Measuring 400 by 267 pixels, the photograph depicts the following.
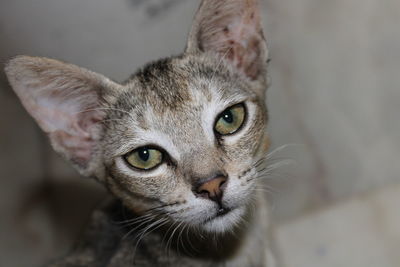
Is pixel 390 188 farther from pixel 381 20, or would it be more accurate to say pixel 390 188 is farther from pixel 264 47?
pixel 264 47

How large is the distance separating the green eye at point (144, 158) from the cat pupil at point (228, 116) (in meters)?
0.33

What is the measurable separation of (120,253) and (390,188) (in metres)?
2.01

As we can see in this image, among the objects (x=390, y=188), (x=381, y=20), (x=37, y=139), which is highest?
(x=381, y=20)

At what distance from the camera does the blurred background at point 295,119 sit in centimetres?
379

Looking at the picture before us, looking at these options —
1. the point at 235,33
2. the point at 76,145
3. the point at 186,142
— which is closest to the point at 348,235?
the point at 235,33

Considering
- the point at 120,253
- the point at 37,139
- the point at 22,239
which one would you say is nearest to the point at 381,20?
the point at 120,253

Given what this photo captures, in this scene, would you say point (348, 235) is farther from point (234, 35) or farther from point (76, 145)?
point (76, 145)

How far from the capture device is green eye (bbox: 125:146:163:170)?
2654 mm

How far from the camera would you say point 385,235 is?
398 cm

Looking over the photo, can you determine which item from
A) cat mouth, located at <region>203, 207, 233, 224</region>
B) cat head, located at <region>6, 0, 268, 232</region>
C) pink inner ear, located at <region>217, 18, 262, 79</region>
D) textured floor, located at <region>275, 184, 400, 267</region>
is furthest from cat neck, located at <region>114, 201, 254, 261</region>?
textured floor, located at <region>275, 184, 400, 267</region>

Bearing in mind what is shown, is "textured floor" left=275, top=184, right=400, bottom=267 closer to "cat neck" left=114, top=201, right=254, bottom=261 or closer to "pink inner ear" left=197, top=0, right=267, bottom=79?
"cat neck" left=114, top=201, right=254, bottom=261

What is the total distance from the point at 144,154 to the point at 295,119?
1641 mm

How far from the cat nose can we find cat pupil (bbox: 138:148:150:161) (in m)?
0.32

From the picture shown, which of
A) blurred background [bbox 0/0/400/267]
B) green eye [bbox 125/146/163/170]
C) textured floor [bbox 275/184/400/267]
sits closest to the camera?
green eye [bbox 125/146/163/170]
